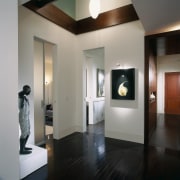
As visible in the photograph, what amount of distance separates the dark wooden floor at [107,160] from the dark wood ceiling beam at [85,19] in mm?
3241

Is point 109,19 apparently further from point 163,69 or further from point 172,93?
point 172,93

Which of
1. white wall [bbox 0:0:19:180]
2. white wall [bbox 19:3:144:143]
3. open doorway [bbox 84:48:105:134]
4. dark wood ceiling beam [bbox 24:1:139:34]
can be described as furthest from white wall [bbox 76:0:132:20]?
white wall [bbox 0:0:19:180]

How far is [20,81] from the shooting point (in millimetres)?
3111

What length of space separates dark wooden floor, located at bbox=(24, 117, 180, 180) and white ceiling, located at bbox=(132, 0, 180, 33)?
2.76 meters

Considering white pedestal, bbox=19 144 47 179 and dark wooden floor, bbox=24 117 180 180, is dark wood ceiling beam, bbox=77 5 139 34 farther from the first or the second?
white pedestal, bbox=19 144 47 179

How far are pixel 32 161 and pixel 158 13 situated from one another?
340 centimetres

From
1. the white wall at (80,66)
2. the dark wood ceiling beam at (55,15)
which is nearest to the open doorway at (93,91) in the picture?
the white wall at (80,66)

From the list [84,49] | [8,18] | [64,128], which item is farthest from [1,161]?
[84,49]

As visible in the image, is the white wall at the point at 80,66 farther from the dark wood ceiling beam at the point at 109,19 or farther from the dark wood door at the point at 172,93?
the dark wood door at the point at 172,93

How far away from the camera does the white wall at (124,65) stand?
3787mm

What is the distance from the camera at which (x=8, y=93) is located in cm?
197

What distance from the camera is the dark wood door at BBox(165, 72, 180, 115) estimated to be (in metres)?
7.67

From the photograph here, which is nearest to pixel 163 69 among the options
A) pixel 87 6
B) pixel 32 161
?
pixel 87 6

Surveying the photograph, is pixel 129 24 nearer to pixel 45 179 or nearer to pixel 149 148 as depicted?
pixel 149 148
